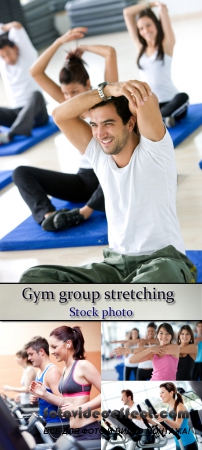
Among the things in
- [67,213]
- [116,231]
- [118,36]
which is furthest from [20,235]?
[118,36]

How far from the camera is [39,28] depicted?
11391 mm

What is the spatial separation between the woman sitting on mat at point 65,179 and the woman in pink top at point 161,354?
1996 millimetres

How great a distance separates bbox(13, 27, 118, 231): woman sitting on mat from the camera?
13.7 feet

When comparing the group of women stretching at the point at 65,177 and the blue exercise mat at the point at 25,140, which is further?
the blue exercise mat at the point at 25,140

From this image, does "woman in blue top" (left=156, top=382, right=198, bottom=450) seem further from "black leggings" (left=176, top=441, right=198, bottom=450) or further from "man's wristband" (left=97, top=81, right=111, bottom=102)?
"man's wristband" (left=97, top=81, right=111, bottom=102)

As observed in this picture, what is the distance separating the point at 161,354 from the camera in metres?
2.18

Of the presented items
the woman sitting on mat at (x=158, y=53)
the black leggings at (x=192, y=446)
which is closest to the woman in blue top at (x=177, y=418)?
the black leggings at (x=192, y=446)

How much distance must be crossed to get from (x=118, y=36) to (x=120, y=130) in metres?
8.56

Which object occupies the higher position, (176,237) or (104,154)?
(104,154)

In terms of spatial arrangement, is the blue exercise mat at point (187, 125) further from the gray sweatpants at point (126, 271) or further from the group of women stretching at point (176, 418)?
the group of women stretching at point (176, 418)

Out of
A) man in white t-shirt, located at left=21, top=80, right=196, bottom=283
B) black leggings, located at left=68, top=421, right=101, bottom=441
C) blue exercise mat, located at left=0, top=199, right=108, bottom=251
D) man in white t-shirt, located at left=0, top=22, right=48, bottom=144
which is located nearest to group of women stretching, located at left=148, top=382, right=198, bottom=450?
black leggings, located at left=68, top=421, right=101, bottom=441

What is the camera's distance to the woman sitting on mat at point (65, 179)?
4.17 meters

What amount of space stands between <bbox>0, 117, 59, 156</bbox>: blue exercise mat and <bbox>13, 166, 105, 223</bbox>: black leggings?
166cm

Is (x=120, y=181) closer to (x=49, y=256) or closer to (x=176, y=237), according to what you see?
(x=176, y=237)
